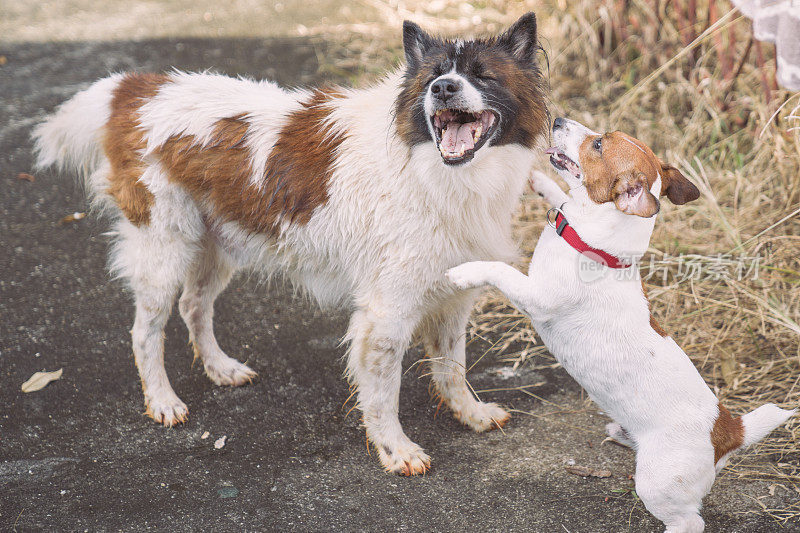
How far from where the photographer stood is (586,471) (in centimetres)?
317

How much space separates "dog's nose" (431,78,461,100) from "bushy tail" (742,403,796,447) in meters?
1.57

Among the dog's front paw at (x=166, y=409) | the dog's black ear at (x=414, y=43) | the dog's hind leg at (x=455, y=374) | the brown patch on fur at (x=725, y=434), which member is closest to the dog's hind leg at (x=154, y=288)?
the dog's front paw at (x=166, y=409)

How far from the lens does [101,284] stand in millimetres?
4426

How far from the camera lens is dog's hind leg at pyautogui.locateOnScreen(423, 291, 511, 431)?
3400 millimetres

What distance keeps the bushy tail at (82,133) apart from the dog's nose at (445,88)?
5.46 ft

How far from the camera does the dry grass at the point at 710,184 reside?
3.70m

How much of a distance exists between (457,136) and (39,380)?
239cm

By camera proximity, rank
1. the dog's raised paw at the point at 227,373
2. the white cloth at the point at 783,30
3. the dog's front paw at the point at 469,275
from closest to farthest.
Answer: the dog's front paw at the point at 469,275, the dog's raised paw at the point at 227,373, the white cloth at the point at 783,30

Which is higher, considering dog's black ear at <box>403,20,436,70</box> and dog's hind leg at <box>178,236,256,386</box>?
dog's black ear at <box>403,20,436,70</box>

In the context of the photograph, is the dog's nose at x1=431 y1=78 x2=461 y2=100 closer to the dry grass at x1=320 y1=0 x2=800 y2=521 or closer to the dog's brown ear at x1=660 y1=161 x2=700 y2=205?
the dog's brown ear at x1=660 y1=161 x2=700 y2=205

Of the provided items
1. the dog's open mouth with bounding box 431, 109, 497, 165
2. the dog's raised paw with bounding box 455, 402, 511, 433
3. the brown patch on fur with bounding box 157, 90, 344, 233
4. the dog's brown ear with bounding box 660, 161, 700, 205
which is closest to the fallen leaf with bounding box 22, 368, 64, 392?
the brown patch on fur with bounding box 157, 90, 344, 233

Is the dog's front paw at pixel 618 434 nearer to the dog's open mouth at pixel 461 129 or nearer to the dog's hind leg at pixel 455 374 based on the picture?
the dog's hind leg at pixel 455 374

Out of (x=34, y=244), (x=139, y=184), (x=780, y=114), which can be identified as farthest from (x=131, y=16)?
(x=780, y=114)

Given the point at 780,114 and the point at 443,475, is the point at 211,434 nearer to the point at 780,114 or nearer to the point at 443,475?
the point at 443,475
